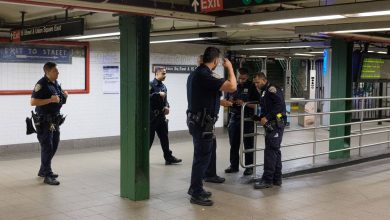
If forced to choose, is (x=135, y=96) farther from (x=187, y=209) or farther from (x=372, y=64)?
(x=372, y=64)

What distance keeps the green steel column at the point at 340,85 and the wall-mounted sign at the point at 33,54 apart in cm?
537

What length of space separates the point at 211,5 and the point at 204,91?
3.64 ft

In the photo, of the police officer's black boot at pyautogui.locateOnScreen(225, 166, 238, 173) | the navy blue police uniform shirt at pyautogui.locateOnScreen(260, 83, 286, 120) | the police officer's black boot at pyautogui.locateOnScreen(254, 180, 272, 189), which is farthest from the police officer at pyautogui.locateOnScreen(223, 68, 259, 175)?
the police officer's black boot at pyautogui.locateOnScreen(254, 180, 272, 189)

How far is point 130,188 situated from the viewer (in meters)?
5.78

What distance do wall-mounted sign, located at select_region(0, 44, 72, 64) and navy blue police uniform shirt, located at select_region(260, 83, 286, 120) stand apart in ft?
16.5

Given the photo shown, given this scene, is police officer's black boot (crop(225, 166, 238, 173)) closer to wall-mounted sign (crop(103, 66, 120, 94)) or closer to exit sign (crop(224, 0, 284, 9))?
exit sign (crop(224, 0, 284, 9))

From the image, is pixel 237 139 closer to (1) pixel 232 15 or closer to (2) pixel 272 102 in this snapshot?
(2) pixel 272 102

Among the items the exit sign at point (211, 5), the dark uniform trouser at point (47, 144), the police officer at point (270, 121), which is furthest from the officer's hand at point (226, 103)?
the dark uniform trouser at point (47, 144)

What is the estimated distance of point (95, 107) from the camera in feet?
33.3

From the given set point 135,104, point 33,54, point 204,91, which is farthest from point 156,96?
point 33,54

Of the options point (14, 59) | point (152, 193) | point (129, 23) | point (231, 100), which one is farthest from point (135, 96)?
point (14, 59)

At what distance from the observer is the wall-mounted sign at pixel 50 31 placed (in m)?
6.11

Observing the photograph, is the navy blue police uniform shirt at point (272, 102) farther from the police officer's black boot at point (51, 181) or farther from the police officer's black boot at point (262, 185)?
the police officer's black boot at point (51, 181)

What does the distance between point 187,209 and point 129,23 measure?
234cm
